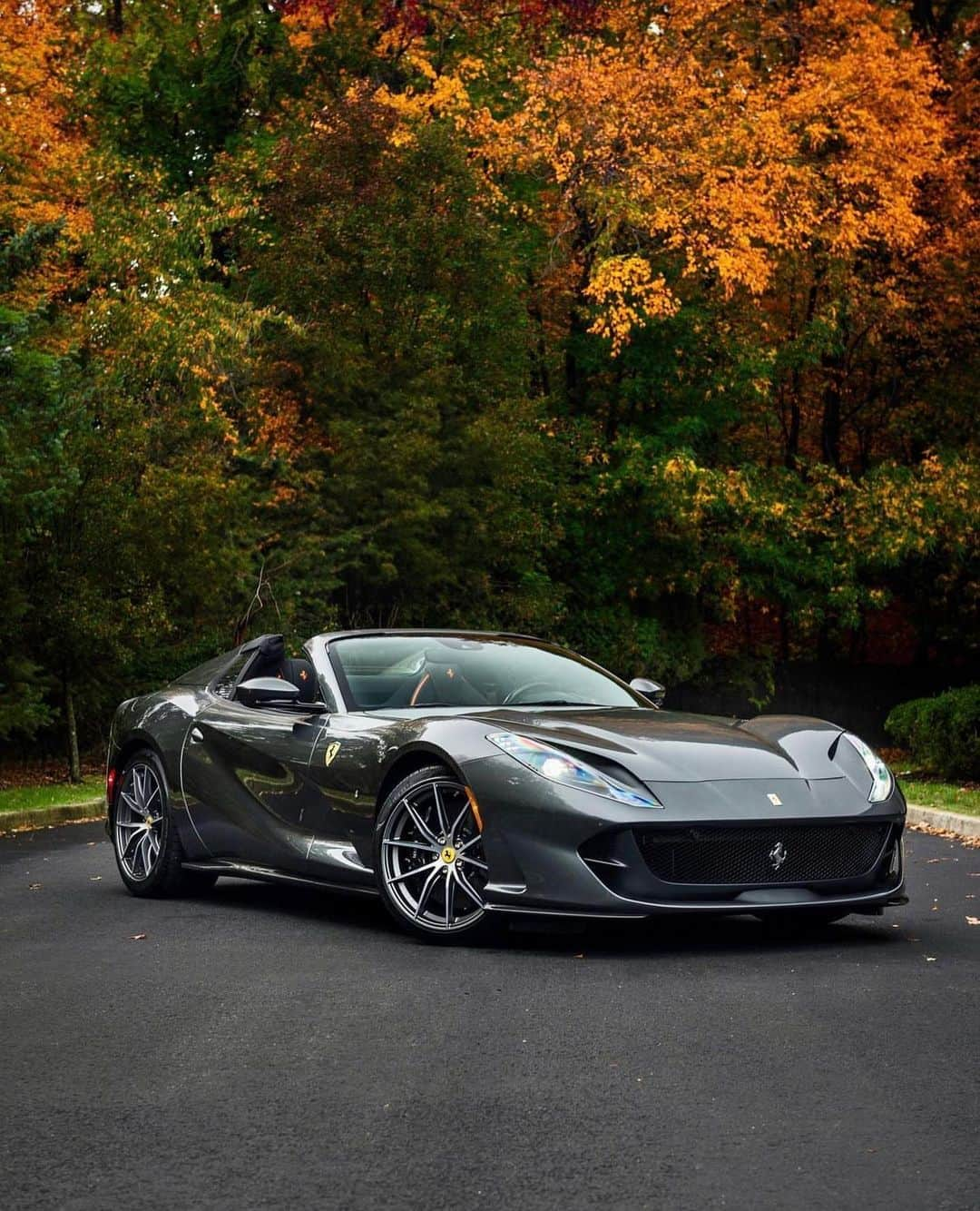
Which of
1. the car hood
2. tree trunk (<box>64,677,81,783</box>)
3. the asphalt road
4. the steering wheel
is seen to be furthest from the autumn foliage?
the asphalt road

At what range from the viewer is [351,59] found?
A: 110 ft

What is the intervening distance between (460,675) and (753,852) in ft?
6.68

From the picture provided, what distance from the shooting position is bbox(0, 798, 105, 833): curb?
52.5ft

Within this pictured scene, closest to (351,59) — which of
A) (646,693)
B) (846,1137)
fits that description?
(646,693)

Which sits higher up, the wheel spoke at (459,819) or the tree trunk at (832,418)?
the tree trunk at (832,418)

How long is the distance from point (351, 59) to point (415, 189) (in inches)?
173

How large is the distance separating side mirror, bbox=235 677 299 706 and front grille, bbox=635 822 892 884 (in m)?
2.11

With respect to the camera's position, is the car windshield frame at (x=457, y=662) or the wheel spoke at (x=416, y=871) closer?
the wheel spoke at (x=416, y=871)

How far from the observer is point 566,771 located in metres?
7.55

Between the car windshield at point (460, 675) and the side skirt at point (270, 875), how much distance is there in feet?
2.83

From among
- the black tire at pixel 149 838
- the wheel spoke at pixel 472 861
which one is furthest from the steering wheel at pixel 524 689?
the black tire at pixel 149 838

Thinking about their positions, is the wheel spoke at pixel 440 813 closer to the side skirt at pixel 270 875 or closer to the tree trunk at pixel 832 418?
the side skirt at pixel 270 875

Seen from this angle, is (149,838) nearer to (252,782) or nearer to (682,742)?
(252,782)

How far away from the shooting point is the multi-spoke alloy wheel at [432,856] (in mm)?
7770
